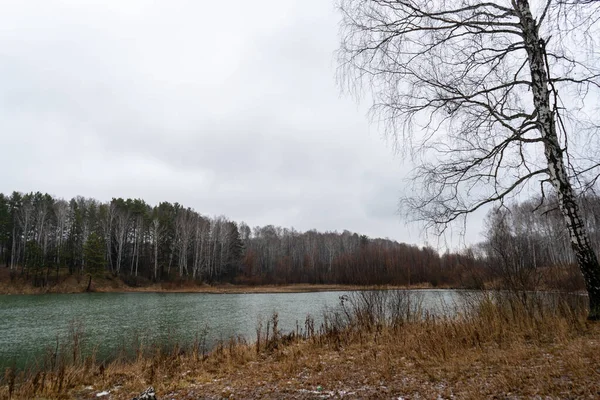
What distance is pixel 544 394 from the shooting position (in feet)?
11.1

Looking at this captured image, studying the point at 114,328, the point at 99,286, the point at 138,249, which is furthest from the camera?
the point at 138,249

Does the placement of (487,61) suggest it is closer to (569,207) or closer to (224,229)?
(569,207)

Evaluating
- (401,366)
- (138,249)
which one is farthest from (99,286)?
(401,366)

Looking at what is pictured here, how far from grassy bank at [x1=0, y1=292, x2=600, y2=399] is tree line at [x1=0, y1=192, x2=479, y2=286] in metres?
39.8

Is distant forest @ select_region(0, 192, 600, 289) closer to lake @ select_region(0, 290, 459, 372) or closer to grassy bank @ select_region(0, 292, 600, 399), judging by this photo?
lake @ select_region(0, 290, 459, 372)

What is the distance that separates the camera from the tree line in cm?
5269

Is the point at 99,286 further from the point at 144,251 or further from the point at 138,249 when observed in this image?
the point at 144,251

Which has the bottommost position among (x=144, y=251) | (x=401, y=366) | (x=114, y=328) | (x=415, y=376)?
(x=114, y=328)

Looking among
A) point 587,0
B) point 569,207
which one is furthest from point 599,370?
point 587,0

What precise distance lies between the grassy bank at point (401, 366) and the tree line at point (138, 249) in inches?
1568

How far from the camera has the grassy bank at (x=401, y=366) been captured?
401cm

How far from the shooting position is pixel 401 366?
576 cm

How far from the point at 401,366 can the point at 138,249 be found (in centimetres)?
6803

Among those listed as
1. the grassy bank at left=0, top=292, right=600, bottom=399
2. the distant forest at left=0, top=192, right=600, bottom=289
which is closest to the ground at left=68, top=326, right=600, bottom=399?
the grassy bank at left=0, top=292, right=600, bottom=399
